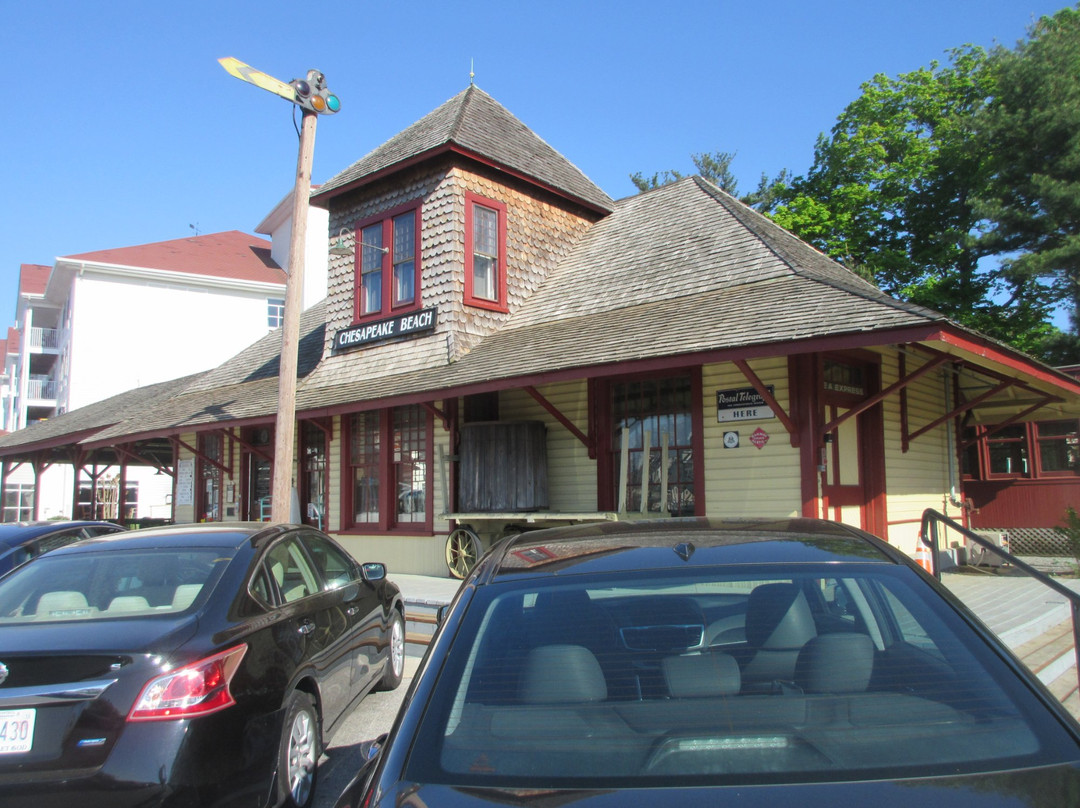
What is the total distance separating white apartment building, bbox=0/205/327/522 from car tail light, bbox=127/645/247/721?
3162 centimetres

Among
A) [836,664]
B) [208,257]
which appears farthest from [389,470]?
[208,257]

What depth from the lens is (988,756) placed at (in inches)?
73.4

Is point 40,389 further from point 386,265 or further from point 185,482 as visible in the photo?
point 386,265

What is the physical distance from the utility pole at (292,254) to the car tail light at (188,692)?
24.0ft

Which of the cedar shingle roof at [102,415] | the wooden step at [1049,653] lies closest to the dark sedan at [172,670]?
the wooden step at [1049,653]

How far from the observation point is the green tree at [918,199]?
94.2 feet

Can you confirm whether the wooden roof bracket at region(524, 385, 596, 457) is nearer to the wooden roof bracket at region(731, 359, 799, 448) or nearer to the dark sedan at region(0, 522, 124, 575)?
the wooden roof bracket at region(731, 359, 799, 448)

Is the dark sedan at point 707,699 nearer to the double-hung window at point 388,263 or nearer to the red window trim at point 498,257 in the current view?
the red window trim at point 498,257

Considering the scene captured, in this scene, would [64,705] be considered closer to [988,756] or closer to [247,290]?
[988,756]

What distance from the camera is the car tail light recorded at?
3.42 metres

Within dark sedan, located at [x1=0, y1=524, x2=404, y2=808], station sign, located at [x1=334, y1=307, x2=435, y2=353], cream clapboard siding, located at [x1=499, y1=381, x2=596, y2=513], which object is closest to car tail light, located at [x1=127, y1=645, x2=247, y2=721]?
dark sedan, located at [x1=0, y1=524, x2=404, y2=808]

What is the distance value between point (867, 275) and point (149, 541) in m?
27.0

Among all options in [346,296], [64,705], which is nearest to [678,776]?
[64,705]

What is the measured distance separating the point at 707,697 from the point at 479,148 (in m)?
13.1
